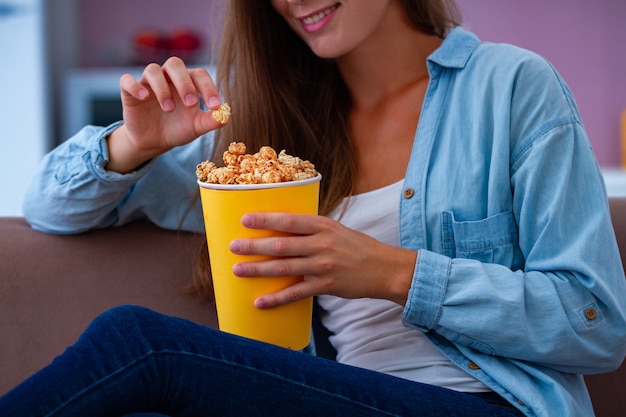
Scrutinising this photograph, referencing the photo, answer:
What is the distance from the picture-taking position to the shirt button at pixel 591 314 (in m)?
0.92

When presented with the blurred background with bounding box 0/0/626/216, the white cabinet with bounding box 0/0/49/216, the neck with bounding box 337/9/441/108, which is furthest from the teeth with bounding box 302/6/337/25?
the white cabinet with bounding box 0/0/49/216

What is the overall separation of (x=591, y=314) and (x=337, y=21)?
1.80ft

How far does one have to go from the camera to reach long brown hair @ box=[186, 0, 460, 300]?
1217mm

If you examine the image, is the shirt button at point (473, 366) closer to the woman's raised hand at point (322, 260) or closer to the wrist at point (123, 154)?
the woman's raised hand at point (322, 260)

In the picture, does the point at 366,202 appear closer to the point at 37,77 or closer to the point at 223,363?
the point at 223,363

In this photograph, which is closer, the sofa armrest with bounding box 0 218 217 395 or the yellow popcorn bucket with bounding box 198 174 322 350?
the yellow popcorn bucket with bounding box 198 174 322 350

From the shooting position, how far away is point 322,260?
84 cm

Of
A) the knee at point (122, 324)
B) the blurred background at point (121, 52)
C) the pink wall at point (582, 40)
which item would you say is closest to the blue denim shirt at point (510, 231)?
the knee at point (122, 324)

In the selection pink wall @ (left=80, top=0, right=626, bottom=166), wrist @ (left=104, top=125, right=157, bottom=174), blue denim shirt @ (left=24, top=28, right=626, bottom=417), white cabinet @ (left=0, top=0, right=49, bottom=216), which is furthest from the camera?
pink wall @ (left=80, top=0, right=626, bottom=166)

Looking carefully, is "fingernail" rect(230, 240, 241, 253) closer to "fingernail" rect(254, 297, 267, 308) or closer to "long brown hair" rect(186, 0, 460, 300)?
"fingernail" rect(254, 297, 267, 308)

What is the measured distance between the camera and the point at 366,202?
1.11 m

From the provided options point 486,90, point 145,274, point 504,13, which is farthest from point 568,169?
point 504,13

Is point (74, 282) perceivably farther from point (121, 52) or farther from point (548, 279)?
point (121, 52)

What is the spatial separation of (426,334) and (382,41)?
0.49 meters
